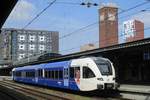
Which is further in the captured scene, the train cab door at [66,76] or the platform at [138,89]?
the train cab door at [66,76]

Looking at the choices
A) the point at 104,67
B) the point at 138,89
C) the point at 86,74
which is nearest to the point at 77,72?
the point at 86,74

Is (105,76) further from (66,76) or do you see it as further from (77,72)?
(66,76)

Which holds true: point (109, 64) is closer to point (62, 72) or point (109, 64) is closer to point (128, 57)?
point (62, 72)

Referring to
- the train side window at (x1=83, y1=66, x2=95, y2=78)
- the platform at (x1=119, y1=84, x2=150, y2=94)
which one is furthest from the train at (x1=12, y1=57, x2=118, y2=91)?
the platform at (x1=119, y1=84, x2=150, y2=94)

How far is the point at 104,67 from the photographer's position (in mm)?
26984

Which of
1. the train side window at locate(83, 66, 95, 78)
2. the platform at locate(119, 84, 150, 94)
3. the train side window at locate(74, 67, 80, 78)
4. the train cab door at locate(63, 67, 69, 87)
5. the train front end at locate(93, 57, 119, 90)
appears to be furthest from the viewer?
the train cab door at locate(63, 67, 69, 87)

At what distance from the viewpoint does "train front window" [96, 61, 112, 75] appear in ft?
87.1

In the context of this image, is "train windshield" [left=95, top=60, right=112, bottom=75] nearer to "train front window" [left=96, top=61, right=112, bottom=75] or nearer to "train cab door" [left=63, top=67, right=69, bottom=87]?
"train front window" [left=96, top=61, right=112, bottom=75]

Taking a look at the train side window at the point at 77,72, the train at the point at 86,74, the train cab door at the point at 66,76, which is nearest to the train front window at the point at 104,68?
the train at the point at 86,74

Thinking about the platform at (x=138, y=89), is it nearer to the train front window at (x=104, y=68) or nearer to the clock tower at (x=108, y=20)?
the train front window at (x=104, y=68)

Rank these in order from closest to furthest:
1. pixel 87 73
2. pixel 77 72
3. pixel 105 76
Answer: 1. pixel 105 76
2. pixel 87 73
3. pixel 77 72

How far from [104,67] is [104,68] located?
0.30 ft

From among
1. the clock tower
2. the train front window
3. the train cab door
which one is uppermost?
the clock tower

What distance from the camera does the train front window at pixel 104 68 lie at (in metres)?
26.6
